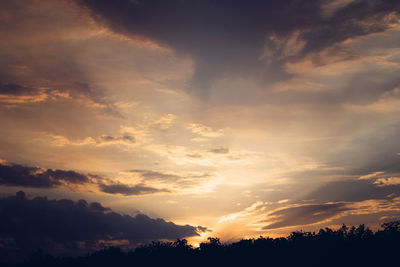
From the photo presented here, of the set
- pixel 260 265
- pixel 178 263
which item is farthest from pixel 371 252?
pixel 178 263

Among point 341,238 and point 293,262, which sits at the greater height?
point 341,238

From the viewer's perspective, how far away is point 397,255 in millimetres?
124188

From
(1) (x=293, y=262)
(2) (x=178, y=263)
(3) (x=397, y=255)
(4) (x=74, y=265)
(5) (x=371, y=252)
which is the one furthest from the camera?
(4) (x=74, y=265)

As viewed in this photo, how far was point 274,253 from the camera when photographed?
150875 mm

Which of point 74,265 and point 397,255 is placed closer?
point 397,255

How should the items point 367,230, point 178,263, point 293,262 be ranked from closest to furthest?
point 293,262
point 367,230
point 178,263

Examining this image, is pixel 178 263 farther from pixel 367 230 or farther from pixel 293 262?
pixel 367 230

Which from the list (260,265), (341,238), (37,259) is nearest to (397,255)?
(341,238)

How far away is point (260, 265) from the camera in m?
147

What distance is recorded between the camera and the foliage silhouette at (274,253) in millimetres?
133000

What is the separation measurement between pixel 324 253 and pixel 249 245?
113 ft

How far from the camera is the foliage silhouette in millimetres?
133000

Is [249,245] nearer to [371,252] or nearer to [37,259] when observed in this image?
[371,252]

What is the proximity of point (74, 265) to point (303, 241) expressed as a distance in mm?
118189
